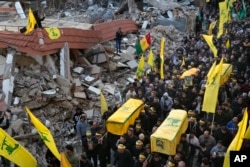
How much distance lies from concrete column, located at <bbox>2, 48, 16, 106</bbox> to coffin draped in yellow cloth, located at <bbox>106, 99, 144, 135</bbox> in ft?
14.4

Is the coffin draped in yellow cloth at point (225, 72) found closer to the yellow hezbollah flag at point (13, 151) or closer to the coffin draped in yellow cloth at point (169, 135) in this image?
the coffin draped in yellow cloth at point (169, 135)

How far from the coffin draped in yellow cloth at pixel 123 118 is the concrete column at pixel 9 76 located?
14.4ft

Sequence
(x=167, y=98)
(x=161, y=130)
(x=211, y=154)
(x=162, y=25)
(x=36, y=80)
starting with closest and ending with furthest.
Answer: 1. (x=211, y=154)
2. (x=161, y=130)
3. (x=167, y=98)
4. (x=36, y=80)
5. (x=162, y=25)

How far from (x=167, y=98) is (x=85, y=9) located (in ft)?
57.2

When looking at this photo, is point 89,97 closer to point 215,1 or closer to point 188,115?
point 188,115

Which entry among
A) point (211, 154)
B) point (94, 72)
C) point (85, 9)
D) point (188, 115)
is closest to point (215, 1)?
point (85, 9)

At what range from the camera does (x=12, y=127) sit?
45.7 feet

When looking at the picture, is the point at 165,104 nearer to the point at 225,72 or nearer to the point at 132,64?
the point at 225,72

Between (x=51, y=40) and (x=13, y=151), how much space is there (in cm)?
828

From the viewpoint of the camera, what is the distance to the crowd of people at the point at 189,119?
418 inches

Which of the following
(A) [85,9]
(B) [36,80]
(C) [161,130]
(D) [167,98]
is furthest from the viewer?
(A) [85,9]

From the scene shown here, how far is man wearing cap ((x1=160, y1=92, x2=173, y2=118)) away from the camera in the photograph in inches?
531

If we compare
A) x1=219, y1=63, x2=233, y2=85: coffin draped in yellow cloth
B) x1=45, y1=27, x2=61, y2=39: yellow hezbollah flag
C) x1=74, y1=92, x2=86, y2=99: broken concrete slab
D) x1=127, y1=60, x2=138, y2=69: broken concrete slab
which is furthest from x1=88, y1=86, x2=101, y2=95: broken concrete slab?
x1=219, y1=63, x2=233, y2=85: coffin draped in yellow cloth

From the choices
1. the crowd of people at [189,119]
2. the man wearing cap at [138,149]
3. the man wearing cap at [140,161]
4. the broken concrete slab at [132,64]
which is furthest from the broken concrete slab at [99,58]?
the man wearing cap at [140,161]
